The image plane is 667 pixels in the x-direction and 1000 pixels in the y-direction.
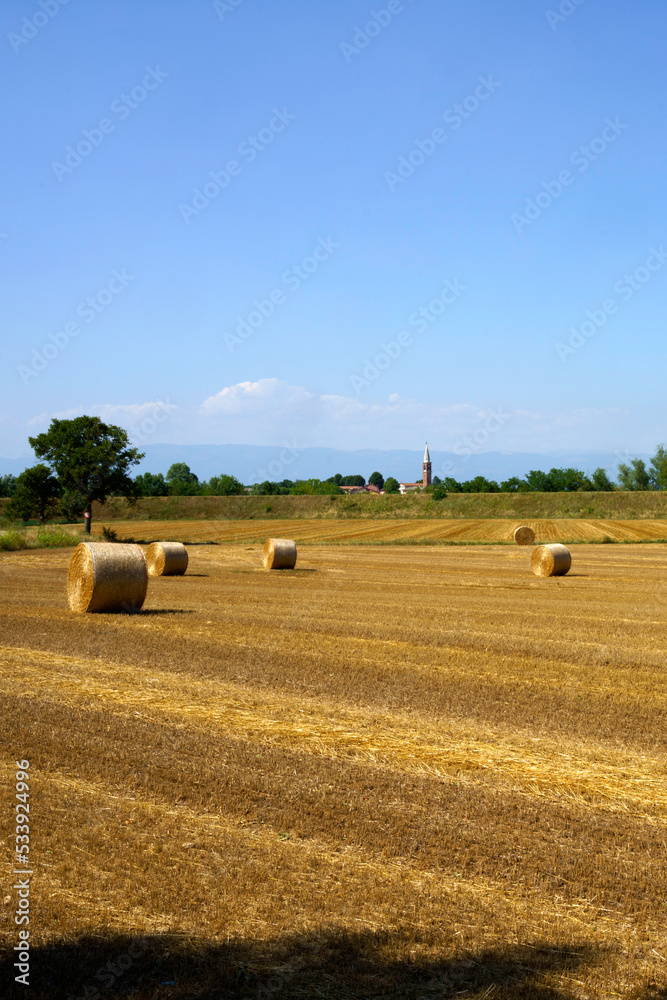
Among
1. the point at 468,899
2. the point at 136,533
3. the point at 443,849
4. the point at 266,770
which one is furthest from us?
the point at 136,533

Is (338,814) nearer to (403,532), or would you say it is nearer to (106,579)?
(106,579)

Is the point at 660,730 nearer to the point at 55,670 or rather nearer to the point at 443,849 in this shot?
the point at 443,849

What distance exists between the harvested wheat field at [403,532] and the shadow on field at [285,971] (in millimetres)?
46938

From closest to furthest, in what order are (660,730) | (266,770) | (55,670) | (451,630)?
(266,770) < (660,730) < (55,670) < (451,630)

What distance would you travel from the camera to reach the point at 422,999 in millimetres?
4410

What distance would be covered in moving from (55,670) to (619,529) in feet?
176

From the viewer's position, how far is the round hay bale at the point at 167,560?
27.8 metres

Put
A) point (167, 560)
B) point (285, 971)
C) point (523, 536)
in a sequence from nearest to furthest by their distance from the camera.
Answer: point (285, 971) → point (167, 560) → point (523, 536)

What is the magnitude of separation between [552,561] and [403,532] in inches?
1210

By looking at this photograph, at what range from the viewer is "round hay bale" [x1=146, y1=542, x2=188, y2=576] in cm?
2777

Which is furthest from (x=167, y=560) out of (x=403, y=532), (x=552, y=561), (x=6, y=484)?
(x=6, y=484)

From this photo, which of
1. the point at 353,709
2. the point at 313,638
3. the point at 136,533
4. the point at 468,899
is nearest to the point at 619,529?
the point at 136,533

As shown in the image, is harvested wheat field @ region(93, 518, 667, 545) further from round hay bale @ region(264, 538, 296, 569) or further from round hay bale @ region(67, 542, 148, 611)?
round hay bale @ region(67, 542, 148, 611)

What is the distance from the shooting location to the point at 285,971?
456cm
